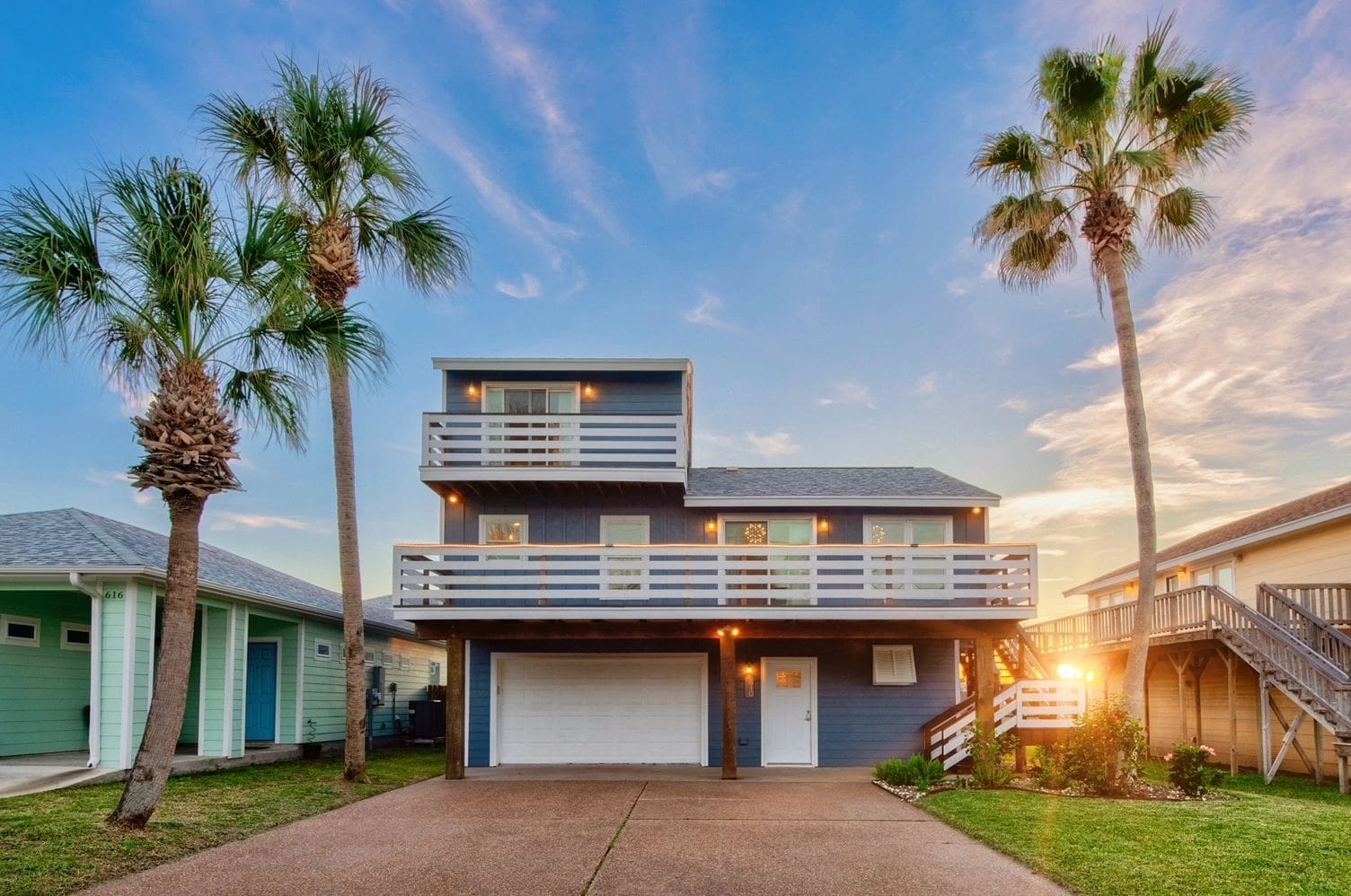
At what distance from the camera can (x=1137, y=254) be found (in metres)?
15.4

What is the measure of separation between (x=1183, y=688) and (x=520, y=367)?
15.3 m

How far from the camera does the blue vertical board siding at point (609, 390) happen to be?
18484mm

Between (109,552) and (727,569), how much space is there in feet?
31.3

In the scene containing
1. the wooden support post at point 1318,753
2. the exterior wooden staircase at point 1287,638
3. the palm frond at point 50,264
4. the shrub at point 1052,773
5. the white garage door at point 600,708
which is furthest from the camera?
the white garage door at point 600,708

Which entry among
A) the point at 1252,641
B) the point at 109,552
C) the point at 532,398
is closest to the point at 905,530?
the point at 1252,641

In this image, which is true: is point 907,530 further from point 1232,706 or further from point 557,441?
point 557,441

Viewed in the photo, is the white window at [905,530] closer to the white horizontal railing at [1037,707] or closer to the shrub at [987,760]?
the white horizontal railing at [1037,707]

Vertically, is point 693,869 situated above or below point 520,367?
below

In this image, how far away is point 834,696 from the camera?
17.7 meters

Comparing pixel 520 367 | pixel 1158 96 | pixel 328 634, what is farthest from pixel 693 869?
pixel 328 634

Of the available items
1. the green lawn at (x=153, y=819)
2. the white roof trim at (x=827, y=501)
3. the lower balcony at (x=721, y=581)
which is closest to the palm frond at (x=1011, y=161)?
the white roof trim at (x=827, y=501)

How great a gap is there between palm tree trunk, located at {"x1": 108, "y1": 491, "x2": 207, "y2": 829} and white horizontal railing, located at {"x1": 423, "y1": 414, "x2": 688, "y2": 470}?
6770 mm

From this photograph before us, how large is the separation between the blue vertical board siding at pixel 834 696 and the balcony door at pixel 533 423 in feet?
12.1

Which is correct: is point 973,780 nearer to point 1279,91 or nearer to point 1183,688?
point 1183,688
